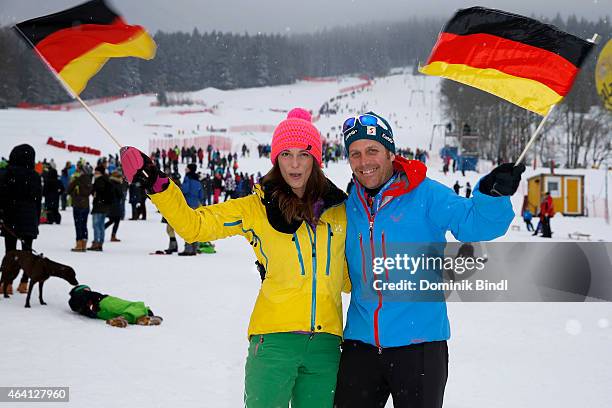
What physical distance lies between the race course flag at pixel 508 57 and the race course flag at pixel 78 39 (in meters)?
1.81

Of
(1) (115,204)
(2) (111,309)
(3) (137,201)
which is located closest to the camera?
(2) (111,309)

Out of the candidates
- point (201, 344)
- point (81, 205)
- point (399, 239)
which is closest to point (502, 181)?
point (399, 239)

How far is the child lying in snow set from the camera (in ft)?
19.9

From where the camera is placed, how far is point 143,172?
2584 mm

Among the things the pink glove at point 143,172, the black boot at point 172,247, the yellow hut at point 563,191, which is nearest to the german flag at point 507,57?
the pink glove at point 143,172

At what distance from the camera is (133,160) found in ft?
8.50

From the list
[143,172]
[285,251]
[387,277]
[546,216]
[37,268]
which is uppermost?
[143,172]

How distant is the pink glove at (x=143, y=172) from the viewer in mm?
2570

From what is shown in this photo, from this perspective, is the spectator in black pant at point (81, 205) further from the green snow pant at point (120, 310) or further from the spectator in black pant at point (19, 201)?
the green snow pant at point (120, 310)

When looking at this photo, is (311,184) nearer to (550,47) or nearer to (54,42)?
(550,47)

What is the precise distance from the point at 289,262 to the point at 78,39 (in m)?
2.04

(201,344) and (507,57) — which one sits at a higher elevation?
(507,57)

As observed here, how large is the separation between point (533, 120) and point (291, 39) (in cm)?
9559

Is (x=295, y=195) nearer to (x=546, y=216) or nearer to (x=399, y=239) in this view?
(x=399, y=239)
